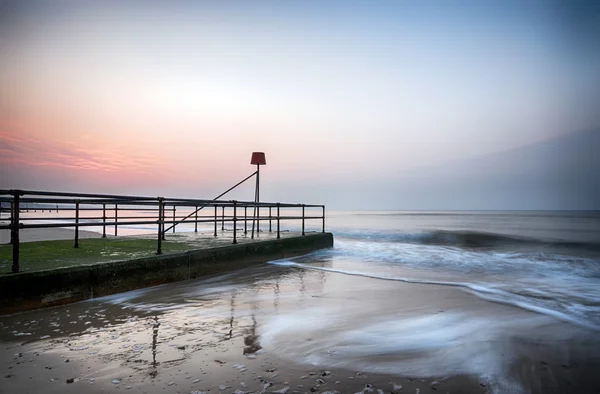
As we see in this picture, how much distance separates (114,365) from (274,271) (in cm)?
491

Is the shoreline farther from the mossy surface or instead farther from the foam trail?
the foam trail

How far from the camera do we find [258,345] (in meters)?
3.29

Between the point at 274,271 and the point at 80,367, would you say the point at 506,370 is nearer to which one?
the point at 80,367

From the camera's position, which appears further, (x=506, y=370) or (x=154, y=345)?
(x=154, y=345)

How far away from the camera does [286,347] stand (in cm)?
328

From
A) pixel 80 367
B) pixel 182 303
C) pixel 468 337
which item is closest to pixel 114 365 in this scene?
pixel 80 367

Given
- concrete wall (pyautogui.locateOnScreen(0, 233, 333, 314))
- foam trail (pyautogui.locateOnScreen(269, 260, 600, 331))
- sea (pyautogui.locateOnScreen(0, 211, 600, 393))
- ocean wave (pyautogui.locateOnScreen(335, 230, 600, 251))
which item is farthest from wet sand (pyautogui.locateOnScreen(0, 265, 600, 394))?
ocean wave (pyautogui.locateOnScreen(335, 230, 600, 251))

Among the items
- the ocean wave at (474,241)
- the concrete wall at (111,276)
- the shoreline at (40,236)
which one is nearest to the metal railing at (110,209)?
the concrete wall at (111,276)

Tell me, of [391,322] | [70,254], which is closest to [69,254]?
[70,254]

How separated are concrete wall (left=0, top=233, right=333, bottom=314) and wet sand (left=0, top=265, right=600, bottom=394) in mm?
148

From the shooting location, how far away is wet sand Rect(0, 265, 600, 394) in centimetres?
255

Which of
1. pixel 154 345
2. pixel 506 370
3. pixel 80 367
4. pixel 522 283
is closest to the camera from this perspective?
pixel 80 367

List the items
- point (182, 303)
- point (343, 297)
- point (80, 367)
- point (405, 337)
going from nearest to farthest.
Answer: point (80, 367), point (405, 337), point (182, 303), point (343, 297)

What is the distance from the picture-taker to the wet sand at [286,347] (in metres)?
2.55
